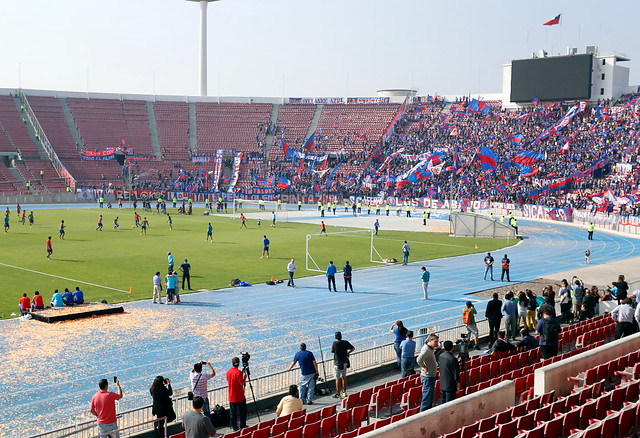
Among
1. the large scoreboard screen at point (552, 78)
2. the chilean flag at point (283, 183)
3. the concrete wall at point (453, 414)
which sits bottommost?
the concrete wall at point (453, 414)

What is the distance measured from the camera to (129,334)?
20516mm

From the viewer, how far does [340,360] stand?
46.2 feet

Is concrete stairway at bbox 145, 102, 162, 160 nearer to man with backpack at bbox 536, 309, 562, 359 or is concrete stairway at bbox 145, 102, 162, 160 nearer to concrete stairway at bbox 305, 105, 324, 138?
concrete stairway at bbox 305, 105, 324, 138

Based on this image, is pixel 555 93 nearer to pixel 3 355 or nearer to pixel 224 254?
pixel 224 254

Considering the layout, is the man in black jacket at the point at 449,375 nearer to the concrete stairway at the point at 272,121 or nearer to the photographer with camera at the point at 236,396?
the photographer with camera at the point at 236,396

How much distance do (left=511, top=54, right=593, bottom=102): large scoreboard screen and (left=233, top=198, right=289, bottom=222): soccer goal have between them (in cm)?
3319

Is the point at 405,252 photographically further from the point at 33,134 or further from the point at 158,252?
the point at 33,134

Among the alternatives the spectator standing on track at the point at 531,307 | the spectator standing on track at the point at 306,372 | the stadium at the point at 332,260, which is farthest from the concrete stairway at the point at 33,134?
the spectator standing on track at the point at 306,372

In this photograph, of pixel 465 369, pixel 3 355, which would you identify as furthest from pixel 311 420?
pixel 3 355

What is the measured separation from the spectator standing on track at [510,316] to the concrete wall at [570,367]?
410cm

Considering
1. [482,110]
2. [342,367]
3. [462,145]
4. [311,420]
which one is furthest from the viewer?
[482,110]

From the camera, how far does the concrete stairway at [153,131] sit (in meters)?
98.2

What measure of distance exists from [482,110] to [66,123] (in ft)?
197

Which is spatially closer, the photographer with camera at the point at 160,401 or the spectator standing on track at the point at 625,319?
the photographer with camera at the point at 160,401
